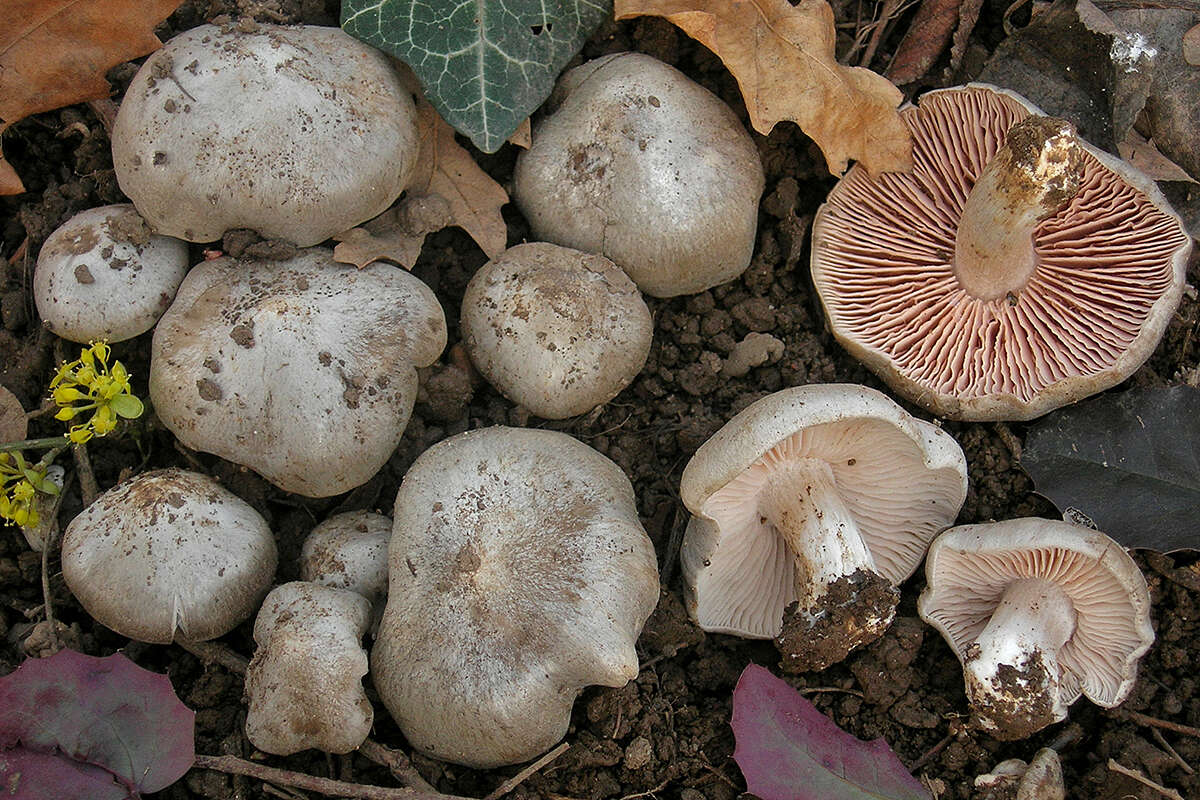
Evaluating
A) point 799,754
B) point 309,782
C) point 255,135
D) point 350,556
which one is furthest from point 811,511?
point 255,135

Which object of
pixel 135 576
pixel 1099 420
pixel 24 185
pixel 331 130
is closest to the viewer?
pixel 135 576

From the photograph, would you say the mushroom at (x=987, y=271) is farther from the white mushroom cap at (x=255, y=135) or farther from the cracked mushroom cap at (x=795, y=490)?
the white mushroom cap at (x=255, y=135)

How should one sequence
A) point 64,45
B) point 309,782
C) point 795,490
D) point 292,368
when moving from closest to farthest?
point 309,782 < point 292,368 < point 795,490 < point 64,45

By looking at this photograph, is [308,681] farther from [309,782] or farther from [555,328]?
[555,328]

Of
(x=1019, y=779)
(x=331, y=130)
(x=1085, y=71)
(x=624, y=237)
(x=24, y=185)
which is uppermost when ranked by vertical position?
(x=1085, y=71)

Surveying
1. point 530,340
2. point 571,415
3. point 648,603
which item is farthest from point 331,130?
point 648,603

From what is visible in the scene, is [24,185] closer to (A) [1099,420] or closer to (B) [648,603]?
(B) [648,603]
